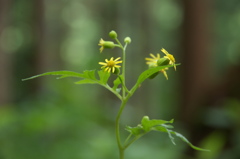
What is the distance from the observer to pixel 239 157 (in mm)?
4383

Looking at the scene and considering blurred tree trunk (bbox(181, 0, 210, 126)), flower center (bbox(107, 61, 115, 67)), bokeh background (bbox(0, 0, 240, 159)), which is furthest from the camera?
blurred tree trunk (bbox(181, 0, 210, 126))

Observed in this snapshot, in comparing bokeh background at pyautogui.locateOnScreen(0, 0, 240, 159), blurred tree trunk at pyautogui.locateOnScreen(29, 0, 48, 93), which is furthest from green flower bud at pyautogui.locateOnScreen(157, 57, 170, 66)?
blurred tree trunk at pyautogui.locateOnScreen(29, 0, 48, 93)

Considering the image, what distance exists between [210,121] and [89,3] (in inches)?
605

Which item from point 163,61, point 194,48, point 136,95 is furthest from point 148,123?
point 136,95

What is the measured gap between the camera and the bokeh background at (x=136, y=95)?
4.02 m

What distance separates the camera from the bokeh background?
402cm

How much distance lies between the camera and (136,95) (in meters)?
16.4

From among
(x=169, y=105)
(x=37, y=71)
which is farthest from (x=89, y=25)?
(x=37, y=71)

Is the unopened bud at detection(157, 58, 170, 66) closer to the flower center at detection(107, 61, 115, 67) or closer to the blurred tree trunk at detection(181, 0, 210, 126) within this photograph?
the flower center at detection(107, 61, 115, 67)

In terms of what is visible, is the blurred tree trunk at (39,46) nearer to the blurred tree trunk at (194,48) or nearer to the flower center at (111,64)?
the blurred tree trunk at (194,48)

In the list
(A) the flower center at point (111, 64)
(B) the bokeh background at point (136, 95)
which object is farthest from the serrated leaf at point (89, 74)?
(B) the bokeh background at point (136, 95)

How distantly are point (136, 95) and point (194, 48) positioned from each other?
29.1ft

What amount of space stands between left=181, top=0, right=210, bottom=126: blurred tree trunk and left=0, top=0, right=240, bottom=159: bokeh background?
0.06ft

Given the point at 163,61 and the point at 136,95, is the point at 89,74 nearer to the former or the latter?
the point at 163,61
